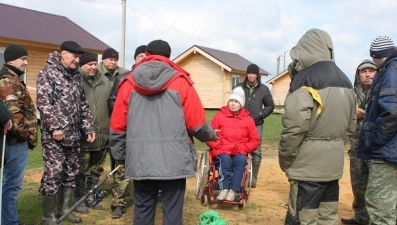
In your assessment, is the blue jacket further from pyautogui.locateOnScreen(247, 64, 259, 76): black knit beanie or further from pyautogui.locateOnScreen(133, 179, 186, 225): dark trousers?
pyautogui.locateOnScreen(247, 64, 259, 76): black knit beanie

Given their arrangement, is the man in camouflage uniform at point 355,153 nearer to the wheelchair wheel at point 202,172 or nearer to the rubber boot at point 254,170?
the wheelchair wheel at point 202,172

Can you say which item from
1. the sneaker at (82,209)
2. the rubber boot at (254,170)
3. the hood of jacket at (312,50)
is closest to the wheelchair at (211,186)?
the rubber boot at (254,170)

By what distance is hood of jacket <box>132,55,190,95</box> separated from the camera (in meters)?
3.18

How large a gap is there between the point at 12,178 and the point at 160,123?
A: 1.76 metres

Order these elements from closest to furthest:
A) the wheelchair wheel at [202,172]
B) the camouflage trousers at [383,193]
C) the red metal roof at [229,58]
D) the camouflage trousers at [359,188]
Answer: the camouflage trousers at [383,193], the camouflage trousers at [359,188], the wheelchair wheel at [202,172], the red metal roof at [229,58]

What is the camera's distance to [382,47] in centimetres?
384

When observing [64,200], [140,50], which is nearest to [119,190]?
[64,200]

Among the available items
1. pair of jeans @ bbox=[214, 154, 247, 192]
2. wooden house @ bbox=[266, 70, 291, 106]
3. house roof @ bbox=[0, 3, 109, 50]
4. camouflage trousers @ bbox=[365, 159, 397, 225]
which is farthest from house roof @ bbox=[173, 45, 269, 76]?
camouflage trousers @ bbox=[365, 159, 397, 225]

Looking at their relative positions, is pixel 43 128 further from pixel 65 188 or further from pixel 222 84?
pixel 222 84

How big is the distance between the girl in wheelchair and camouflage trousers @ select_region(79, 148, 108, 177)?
1421mm

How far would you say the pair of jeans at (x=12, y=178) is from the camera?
4000mm

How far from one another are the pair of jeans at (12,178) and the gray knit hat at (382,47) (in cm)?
339

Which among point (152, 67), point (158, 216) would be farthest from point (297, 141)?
point (158, 216)

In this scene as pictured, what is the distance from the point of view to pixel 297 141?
365 centimetres
